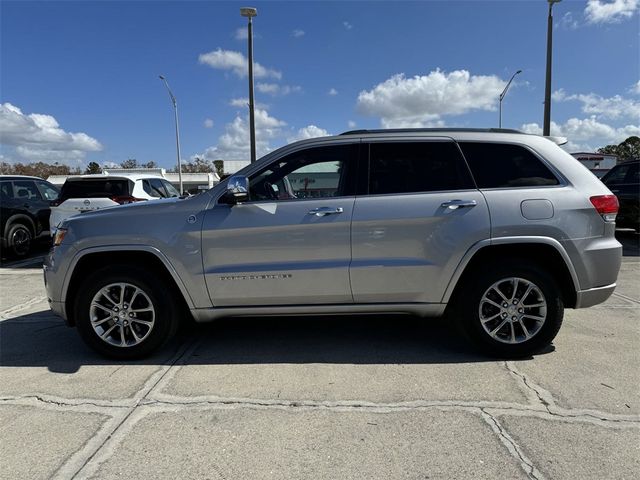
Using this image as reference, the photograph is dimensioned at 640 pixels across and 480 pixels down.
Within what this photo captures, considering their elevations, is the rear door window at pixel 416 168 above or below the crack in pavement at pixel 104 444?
above

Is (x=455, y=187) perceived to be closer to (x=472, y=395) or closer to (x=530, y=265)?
(x=530, y=265)

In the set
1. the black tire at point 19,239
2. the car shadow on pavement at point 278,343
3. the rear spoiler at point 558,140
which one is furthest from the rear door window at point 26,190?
the rear spoiler at point 558,140

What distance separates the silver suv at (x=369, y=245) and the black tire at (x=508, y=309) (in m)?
0.01

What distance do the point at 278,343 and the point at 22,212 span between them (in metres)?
8.31

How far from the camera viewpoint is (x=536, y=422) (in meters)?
2.82

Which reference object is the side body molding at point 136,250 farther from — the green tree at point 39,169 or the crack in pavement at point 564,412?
the green tree at point 39,169

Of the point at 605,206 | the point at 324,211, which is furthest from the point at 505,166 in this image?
the point at 324,211

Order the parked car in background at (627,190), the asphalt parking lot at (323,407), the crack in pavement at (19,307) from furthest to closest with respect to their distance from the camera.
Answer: the parked car in background at (627,190)
the crack in pavement at (19,307)
the asphalt parking lot at (323,407)

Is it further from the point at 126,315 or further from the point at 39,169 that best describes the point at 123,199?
the point at 39,169

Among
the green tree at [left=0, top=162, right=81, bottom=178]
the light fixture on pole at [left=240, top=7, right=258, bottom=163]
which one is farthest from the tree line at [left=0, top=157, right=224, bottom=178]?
the light fixture on pole at [left=240, top=7, right=258, bottom=163]

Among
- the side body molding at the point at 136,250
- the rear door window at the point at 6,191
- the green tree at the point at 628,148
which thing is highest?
the green tree at the point at 628,148

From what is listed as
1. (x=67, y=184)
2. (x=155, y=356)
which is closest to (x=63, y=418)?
(x=155, y=356)

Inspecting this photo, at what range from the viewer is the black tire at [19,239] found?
369 inches

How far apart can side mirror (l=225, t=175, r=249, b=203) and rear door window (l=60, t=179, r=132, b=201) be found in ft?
18.5
